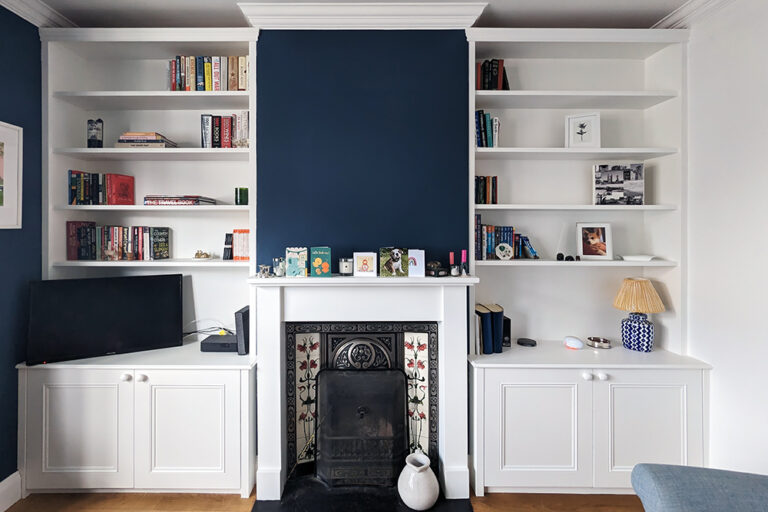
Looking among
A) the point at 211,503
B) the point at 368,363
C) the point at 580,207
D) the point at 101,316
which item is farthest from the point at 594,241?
the point at 101,316

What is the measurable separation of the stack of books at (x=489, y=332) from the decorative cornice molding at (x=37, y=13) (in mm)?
2982

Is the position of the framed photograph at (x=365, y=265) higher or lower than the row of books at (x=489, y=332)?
higher

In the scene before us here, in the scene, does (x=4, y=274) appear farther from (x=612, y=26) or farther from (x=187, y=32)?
(x=612, y=26)

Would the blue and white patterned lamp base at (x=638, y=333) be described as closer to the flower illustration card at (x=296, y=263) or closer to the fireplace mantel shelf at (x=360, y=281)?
the fireplace mantel shelf at (x=360, y=281)

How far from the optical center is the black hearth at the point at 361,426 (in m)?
2.16

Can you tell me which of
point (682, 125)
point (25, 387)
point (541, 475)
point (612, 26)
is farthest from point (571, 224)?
point (25, 387)

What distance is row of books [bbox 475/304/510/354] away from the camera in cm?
223

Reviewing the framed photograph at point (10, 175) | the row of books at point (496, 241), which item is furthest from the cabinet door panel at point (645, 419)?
A: the framed photograph at point (10, 175)

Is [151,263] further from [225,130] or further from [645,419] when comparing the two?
[645,419]

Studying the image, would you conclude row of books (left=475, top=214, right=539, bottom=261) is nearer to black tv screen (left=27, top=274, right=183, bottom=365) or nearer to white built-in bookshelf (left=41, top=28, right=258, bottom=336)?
white built-in bookshelf (left=41, top=28, right=258, bottom=336)

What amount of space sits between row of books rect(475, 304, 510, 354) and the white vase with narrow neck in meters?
0.70

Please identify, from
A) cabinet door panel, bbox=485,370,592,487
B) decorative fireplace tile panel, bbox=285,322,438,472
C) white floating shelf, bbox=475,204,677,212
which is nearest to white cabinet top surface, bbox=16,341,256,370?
decorative fireplace tile panel, bbox=285,322,438,472

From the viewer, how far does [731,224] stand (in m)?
1.97

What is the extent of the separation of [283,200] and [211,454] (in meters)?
1.44
